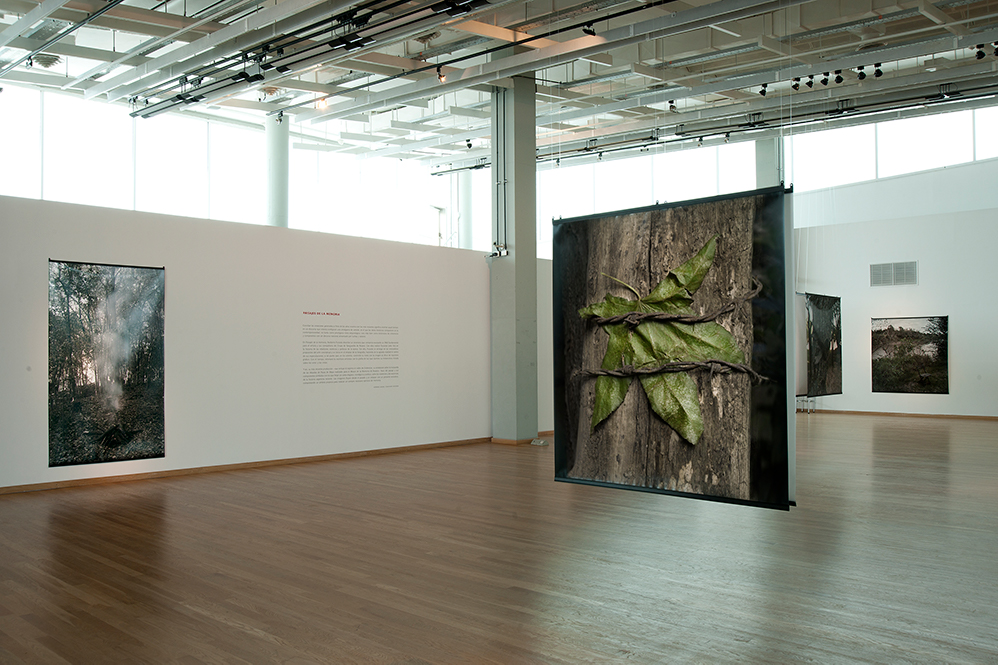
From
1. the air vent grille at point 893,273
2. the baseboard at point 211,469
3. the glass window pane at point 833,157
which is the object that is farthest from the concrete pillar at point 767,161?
the baseboard at point 211,469

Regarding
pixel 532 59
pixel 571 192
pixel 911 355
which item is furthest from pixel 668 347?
pixel 571 192

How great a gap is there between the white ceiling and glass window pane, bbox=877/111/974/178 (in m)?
4.79

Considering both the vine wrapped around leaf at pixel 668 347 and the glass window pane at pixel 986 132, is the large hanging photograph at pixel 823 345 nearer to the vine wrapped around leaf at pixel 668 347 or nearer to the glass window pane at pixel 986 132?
the glass window pane at pixel 986 132

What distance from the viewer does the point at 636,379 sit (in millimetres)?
8578

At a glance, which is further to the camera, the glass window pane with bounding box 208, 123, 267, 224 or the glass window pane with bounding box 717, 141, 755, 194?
the glass window pane with bounding box 717, 141, 755, 194

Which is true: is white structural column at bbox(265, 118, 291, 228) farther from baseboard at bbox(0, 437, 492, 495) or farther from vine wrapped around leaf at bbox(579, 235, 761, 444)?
vine wrapped around leaf at bbox(579, 235, 761, 444)

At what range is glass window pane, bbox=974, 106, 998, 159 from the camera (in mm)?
19891

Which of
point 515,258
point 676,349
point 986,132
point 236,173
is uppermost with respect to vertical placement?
point 986,132

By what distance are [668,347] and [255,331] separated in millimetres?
6993

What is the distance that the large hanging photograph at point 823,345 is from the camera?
60.2 ft

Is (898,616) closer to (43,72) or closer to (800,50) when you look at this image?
(800,50)

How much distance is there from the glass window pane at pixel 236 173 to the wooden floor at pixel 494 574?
10878mm

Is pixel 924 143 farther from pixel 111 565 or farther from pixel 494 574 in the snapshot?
pixel 111 565

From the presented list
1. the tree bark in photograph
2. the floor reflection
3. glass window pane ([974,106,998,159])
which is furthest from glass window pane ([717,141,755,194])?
the floor reflection
